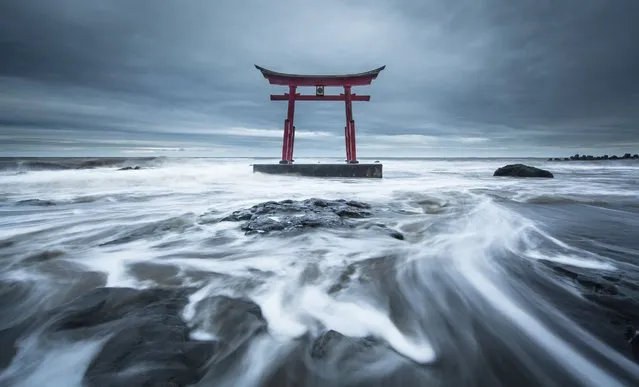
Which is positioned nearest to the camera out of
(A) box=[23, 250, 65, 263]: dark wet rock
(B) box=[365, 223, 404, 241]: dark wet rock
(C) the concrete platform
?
(A) box=[23, 250, 65, 263]: dark wet rock

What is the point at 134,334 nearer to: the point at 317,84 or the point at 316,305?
the point at 316,305

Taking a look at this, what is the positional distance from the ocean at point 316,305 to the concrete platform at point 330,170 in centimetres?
900

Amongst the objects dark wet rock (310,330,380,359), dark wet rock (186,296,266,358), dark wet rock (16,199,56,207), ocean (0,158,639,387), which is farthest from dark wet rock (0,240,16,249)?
dark wet rock (310,330,380,359)

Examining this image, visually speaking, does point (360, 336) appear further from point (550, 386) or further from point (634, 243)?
point (634, 243)

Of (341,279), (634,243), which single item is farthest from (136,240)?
(634,243)

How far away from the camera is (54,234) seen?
378 cm

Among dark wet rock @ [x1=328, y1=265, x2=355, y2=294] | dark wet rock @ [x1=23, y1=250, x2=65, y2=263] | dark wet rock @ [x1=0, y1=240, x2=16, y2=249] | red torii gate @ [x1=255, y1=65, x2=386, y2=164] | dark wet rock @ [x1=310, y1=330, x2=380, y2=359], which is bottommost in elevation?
dark wet rock @ [x1=0, y1=240, x2=16, y2=249]

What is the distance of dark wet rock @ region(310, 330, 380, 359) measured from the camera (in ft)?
4.89

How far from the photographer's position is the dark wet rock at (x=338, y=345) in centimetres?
149

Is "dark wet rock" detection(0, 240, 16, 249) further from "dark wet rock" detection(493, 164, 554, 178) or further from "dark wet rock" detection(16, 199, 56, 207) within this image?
"dark wet rock" detection(493, 164, 554, 178)

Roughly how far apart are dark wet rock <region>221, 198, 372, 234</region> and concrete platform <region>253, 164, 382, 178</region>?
772cm

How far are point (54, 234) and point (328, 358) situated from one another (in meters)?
4.12

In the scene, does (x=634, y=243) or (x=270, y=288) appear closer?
(x=270, y=288)

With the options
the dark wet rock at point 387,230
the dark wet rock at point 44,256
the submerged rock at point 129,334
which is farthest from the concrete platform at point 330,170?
the submerged rock at point 129,334
